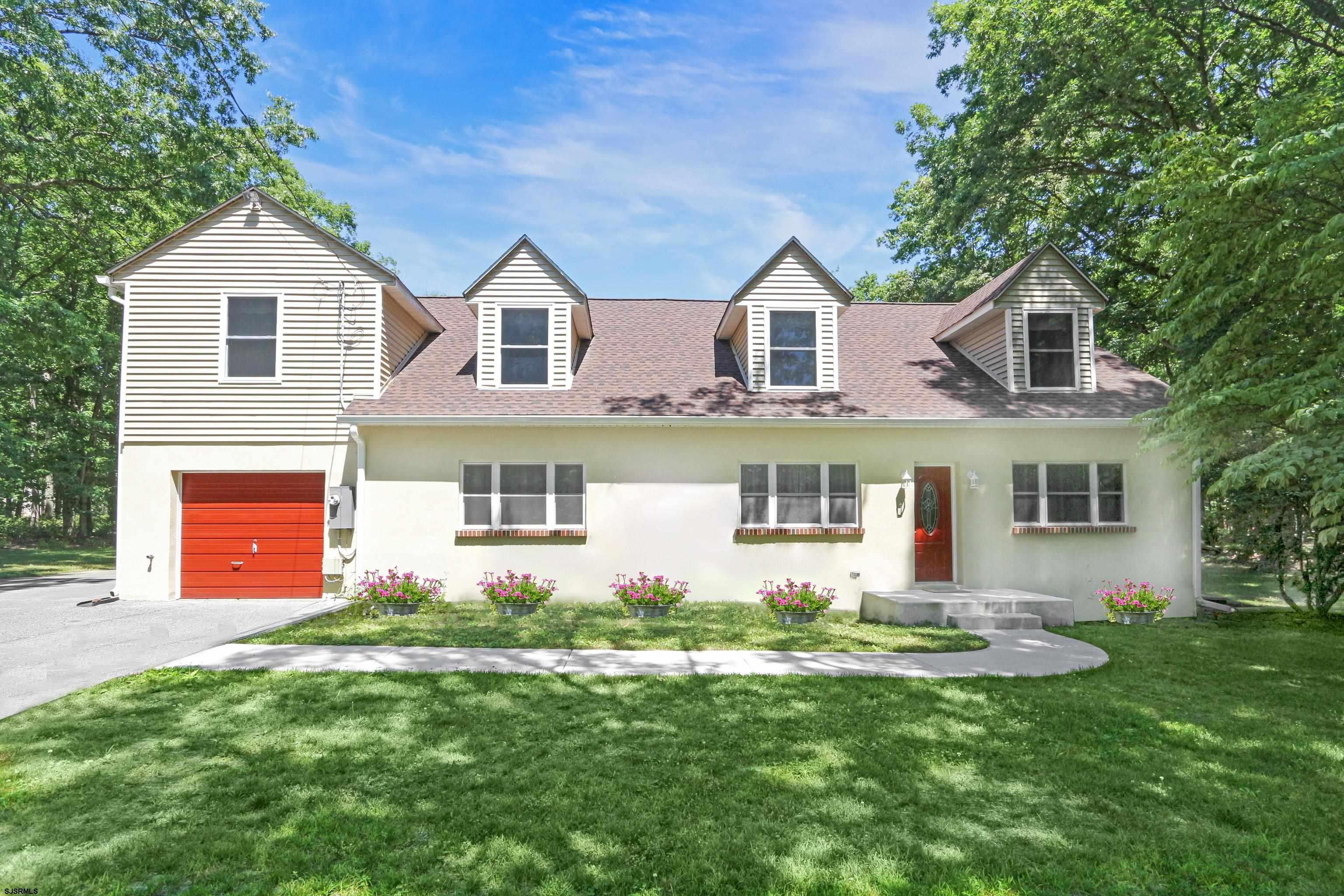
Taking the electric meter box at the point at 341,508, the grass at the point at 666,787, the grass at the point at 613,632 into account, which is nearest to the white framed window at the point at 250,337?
the electric meter box at the point at 341,508

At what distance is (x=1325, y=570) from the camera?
10062 mm

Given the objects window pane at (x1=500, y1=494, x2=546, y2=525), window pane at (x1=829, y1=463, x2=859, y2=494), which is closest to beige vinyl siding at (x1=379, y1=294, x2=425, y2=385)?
window pane at (x1=500, y1=494, x2=546, y2=525)

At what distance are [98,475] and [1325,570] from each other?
37.4 m

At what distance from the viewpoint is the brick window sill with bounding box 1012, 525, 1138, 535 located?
1116 centimetres

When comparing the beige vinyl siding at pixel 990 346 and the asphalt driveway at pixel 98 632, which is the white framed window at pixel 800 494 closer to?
the beige vinyl siding at pixel 990 346

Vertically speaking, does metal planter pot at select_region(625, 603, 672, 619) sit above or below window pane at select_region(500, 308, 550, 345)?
below

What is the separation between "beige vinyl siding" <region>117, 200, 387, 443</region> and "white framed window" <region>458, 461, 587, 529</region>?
8.07ft

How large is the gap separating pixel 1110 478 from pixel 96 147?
24.2 m

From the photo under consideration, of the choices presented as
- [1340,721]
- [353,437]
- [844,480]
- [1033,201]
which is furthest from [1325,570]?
[353,437]

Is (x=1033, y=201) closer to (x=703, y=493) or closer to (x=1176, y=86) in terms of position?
(x=1176, y=86)

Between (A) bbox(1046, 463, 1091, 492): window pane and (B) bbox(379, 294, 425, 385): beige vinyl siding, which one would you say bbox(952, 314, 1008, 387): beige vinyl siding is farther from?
(B) bbox(379, 294, 425, 385): beige vinyl siding

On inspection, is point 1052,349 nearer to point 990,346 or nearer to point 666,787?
point 990,346

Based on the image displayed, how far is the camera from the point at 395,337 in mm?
12219

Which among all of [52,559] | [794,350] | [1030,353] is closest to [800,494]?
[794,350]
